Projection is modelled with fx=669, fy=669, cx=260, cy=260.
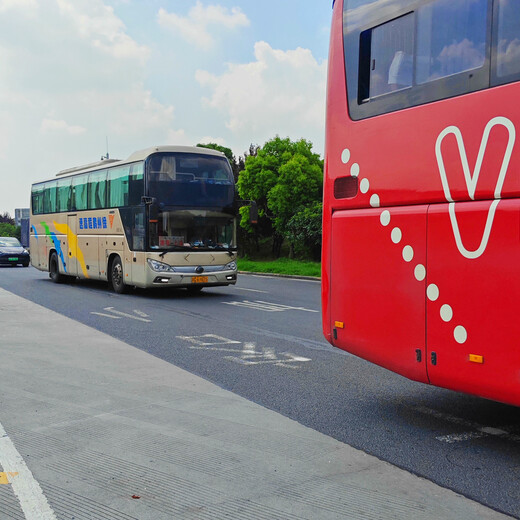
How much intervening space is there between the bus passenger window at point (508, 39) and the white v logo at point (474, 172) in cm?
32

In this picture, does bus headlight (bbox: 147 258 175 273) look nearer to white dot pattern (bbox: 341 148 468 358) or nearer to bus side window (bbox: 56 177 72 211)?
bus side window (bbox: 56 177 72 211)

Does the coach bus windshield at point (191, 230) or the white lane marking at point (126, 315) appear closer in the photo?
the white lane marking at point (126, 315)

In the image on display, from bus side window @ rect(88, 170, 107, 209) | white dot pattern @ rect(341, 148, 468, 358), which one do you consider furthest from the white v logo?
bus side window @ rect(88, 170, 107, 209)

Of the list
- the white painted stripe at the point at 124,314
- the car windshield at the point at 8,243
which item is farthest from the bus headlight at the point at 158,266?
the car windshield at the point at 8,243

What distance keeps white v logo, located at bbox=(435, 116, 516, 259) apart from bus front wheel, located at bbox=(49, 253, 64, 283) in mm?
19132

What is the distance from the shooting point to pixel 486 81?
4422 millimetres

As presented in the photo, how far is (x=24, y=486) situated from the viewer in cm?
405

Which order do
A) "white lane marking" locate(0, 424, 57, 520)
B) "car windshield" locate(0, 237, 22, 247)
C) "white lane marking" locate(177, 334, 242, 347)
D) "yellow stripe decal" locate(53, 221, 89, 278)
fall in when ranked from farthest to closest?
"car windshield" locate(0, 237, 22, 247), "yellow stripe decal" locate(53, 221, 89, 278), "white lane marking" locate(177, 334, 242, 347), "white lane marking" locate(0, 424, 57, 520)

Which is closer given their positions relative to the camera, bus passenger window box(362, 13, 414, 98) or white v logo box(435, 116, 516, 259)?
white v logo box(435, 116, 516, 259)

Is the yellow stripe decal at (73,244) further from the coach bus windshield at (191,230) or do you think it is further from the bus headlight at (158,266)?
the coach bus windshield at (191,230)

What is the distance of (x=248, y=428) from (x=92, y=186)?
50.1ft

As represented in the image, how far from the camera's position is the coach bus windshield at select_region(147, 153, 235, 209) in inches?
638

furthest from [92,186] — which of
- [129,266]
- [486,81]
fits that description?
[486,81]

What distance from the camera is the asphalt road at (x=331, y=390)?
4.59 m
